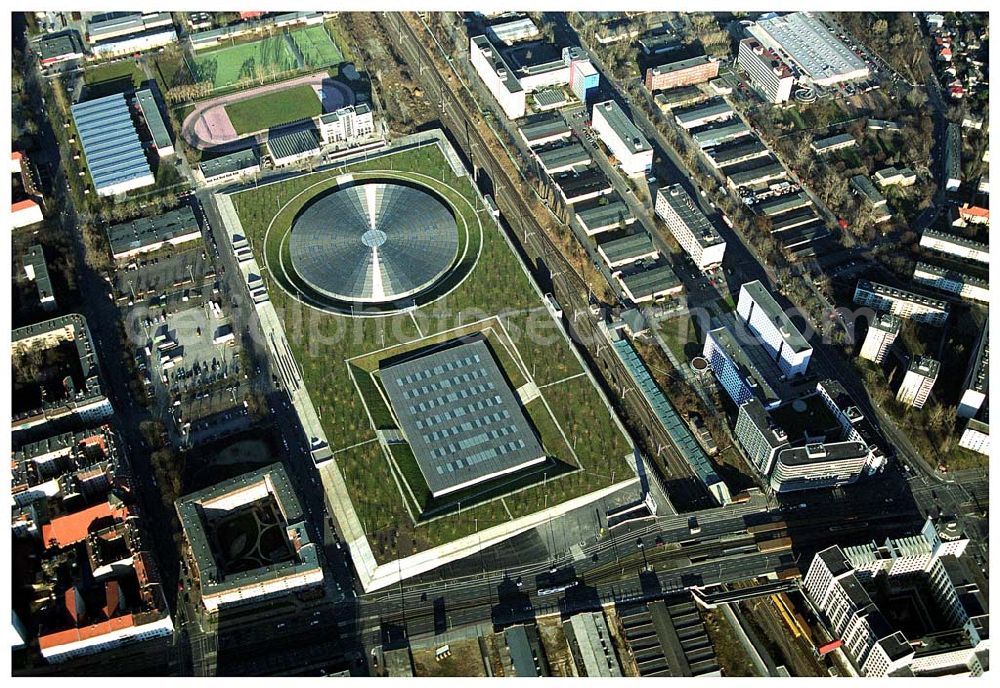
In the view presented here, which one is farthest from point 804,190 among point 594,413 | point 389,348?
point 389,348

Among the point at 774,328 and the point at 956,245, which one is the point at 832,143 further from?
the point at 774,328

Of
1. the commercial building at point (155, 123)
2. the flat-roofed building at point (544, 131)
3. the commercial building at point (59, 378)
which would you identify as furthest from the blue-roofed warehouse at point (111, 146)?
the flat-roofed building at point (544, 131)

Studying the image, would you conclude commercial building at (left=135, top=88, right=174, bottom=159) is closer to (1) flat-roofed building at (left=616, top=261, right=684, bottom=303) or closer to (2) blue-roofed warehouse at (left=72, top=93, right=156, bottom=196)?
(2) blue-roofed warehouse at (left=72, top=93, right=156, bottom=196)

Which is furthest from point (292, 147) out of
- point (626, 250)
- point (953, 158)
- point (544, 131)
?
point (953, 158)

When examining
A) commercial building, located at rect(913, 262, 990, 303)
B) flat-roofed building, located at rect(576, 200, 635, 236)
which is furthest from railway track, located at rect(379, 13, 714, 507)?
commercial building, located at rect(913, 262, 990, 303)

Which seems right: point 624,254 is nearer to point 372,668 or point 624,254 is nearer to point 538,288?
point 538,288
